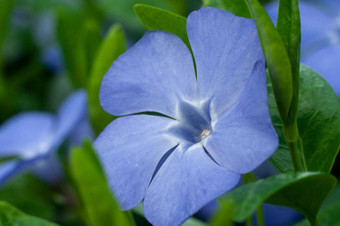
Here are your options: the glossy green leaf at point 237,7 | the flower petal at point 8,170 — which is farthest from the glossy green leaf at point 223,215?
the flower petal at point 8,170

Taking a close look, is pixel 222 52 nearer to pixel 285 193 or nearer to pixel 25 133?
pixel 285 193

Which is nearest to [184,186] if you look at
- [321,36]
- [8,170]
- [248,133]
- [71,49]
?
[248,133]

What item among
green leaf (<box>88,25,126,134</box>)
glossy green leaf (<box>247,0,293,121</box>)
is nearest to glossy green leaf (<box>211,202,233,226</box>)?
glossy green leaf (<box>247,0,293,121</box>)

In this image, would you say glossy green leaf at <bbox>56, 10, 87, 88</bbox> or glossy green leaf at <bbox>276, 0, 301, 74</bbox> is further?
glossy green leaf at <bbox>56, 10, 87, 88</bbox>

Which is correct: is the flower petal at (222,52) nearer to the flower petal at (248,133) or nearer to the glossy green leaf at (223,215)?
the flower petal at (248,133)

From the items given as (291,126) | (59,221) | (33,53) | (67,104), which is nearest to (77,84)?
(67,104)

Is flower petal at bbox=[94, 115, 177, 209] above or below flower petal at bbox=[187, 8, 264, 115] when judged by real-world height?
below

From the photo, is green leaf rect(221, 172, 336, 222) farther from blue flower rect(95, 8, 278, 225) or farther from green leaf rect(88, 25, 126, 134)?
green leaf rect(88, 25, 126, 134)
